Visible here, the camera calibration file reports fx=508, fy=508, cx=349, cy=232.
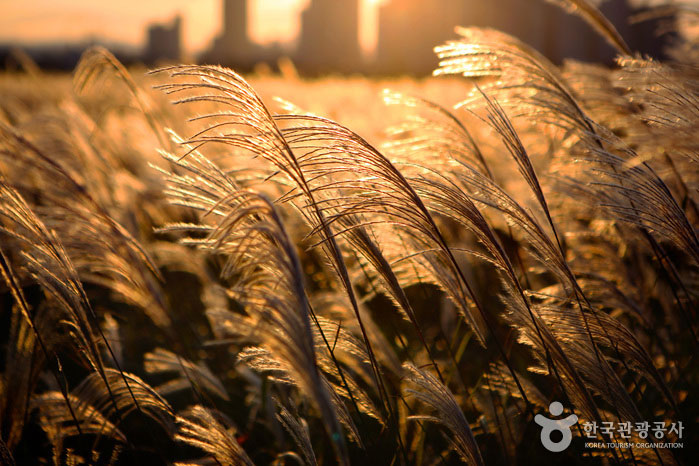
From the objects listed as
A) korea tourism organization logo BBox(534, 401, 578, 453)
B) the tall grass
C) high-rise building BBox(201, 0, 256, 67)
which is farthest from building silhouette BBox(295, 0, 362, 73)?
korea tourism organization logo BBox(534, 401, 578, 453)

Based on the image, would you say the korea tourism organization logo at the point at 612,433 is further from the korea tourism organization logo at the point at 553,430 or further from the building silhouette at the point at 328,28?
the building silhouette at the point at 328,28

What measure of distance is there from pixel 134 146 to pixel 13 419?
334 centimetres

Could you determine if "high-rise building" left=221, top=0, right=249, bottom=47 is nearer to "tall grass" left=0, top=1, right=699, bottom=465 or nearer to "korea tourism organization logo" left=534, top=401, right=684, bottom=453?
"tall grass" left=0, top=1, right=699, bottom=465

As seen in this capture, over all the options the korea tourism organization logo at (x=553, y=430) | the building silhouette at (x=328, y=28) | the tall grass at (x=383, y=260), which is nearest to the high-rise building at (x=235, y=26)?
the building silhouette at (x=328, y=28)

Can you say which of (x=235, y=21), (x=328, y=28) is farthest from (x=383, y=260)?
(x=328, y=28)

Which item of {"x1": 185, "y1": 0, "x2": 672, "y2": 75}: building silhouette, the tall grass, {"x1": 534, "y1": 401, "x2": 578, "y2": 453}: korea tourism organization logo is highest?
{"x1": 185, "y1": 0, "x2": 672, "y2": 75}: building silhouette

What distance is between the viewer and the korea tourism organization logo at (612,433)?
145 centimetres

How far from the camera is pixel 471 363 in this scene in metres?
2.71

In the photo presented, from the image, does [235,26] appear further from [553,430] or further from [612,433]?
[612,433]

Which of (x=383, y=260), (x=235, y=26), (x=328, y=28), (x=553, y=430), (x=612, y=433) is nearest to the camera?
(x=383, y=260)

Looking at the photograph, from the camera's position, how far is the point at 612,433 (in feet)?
5.01

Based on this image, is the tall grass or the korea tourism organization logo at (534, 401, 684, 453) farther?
the korea tourism organization logo at (534, 401, 684, 453)

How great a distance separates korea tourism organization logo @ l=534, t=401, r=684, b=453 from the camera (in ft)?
4.77

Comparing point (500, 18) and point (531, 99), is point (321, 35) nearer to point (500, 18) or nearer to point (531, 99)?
point (500, 18)
